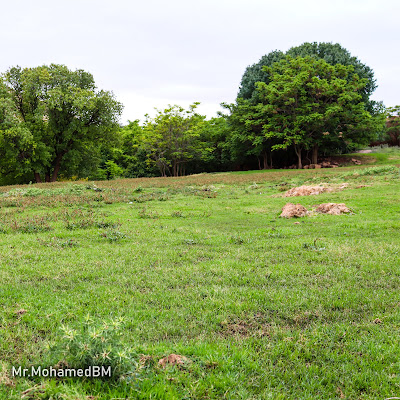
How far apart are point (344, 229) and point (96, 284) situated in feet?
23.5

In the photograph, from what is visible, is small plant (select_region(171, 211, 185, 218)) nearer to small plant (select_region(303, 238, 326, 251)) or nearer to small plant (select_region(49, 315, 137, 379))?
small plant (select_region(303, 238, 326, 251))

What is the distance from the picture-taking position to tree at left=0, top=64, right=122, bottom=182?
32125 millimetres

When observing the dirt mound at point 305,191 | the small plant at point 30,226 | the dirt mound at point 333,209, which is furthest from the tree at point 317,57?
the small plant at point 30,226

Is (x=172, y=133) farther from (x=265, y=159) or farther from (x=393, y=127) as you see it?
(x=393, y=127)

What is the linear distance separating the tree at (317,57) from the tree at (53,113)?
845 inches

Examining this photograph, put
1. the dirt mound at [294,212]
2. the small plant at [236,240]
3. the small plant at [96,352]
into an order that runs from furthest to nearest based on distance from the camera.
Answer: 1. the dirt mound at [294,212]
2. the small plant at [236,240]
3. the small plant at [96,352]

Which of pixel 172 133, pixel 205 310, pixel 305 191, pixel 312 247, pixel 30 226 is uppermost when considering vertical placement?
pixel 172 133

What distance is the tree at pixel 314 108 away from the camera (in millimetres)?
37188

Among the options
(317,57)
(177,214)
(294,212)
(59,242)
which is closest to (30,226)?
(59,242)

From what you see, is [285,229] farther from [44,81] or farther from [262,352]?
[44,81]

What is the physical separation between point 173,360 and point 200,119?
165 feet

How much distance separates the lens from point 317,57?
44500 millimetres

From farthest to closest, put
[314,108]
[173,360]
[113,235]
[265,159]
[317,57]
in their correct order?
1. [265,159]
2. [317,57]
3. [314,108]
4. [113,235]
5. [173,360]

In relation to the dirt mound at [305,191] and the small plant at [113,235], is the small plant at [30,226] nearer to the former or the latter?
the small plant at [113,235]
